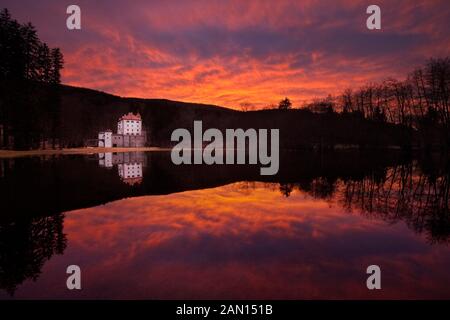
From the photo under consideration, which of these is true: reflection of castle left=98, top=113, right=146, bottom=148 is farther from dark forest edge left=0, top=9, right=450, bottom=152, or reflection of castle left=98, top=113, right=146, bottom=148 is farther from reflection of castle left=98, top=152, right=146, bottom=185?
reflection of castle left=98, top=152, right=146, bottom=185

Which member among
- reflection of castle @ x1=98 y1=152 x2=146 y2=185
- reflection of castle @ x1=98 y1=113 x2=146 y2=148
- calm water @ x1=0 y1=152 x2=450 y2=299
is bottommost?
calm water @ x1=0 y1=152 x2=450 y2=299

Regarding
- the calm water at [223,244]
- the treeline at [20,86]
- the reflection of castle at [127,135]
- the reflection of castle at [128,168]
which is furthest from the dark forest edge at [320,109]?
the calm water at [223,244]

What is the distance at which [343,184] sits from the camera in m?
18.0

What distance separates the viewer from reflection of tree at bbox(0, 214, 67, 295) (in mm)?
5680

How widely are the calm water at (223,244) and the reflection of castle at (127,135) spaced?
89.8 meters

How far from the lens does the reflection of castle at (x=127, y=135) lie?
3959 inches

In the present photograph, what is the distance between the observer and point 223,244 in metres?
7.67

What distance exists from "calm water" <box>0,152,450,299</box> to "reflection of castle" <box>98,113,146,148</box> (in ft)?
294

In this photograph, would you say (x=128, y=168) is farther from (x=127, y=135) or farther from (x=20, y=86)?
(x=127, y=135)

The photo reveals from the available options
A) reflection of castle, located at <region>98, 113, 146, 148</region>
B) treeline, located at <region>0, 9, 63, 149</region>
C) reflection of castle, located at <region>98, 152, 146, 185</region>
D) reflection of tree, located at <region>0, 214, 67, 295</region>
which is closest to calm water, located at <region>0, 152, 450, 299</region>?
reflection of tree, located at <region>0, 214, 67, 295</region>

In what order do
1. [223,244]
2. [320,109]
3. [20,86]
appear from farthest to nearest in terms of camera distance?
1. [320,109]
2. [20,86]
3. [223,244]

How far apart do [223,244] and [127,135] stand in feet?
341

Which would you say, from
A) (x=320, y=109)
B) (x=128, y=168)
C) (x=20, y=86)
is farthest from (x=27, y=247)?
(x=320, y=109)

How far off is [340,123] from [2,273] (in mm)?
105424
